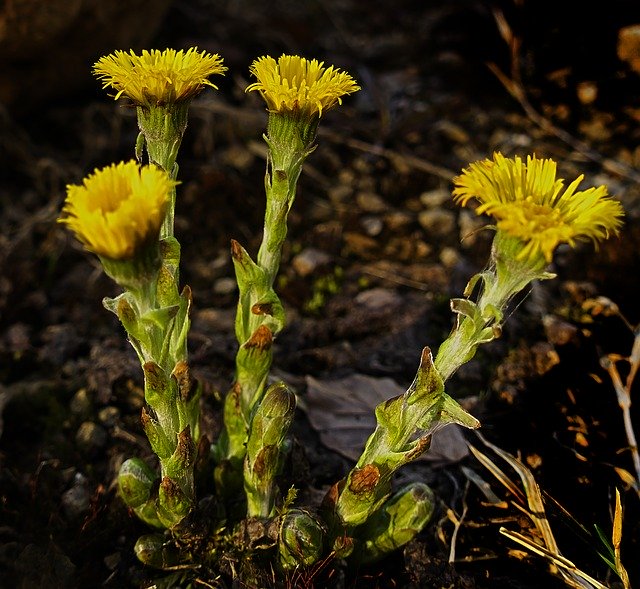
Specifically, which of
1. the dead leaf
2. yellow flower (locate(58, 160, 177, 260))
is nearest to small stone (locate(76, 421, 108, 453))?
the dead leaf

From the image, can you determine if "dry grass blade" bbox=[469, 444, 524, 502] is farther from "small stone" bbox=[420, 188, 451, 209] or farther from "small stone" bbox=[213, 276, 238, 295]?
"small stone" bbox=[420, 188, 451, 209]

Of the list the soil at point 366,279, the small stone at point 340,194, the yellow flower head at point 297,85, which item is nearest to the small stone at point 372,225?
the soil at point 366,279

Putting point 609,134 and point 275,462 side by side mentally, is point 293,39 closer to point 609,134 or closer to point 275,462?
point 609,134

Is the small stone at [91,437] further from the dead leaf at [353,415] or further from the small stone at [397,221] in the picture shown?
the small stone at [397,221]

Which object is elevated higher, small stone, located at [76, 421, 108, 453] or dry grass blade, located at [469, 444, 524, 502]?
dry grass blade, located at [469, 444, 524, 502]

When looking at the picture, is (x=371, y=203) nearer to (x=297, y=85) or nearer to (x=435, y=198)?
(x=435, y=198)
